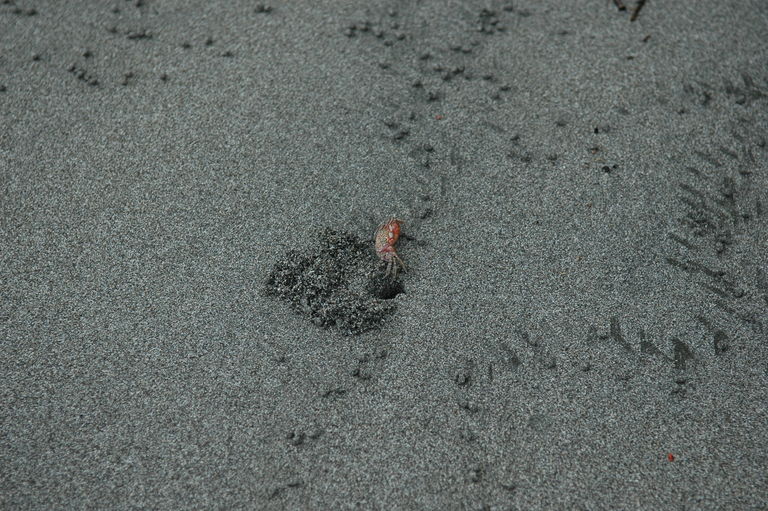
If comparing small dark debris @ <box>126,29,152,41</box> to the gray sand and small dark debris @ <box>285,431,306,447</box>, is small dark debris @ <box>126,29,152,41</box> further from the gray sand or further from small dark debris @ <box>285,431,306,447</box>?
small dark debris @ <box>285,431,306,447</box>


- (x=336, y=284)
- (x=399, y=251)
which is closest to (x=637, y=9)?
(x=399, y=251)

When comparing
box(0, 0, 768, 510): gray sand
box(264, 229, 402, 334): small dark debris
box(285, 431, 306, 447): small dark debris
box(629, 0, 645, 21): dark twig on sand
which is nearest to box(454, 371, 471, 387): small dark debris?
box(0, 0, 768, 510): gray sand

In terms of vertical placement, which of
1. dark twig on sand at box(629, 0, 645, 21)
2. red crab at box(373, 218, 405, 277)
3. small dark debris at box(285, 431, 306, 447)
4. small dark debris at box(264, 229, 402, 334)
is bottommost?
small dark debris at box(285, 431, 306, 447)

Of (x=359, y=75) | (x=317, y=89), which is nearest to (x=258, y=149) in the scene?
(x=317, y=89)

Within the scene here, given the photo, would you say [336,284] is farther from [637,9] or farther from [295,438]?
[637,9]

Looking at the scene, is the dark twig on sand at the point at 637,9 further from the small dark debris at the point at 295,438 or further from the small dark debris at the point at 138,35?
the small dark debris at the point at 295,438

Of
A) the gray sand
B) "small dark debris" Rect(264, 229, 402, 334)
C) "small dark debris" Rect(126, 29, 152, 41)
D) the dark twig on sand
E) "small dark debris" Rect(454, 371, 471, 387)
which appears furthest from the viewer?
the dark twig on sand

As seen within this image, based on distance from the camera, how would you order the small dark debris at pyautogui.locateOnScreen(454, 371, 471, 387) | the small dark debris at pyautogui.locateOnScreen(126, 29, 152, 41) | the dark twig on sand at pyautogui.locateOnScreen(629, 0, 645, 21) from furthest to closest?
the dark twig on sand at pyautogui.locateOnScreen(629, 0, 645, 21) → the small dark debris at pyautogui.locateOnScreen(126, 29, 152, 41) → the small dark debris at pyautogui.locateOnScreen(454, 371, 471, 387)

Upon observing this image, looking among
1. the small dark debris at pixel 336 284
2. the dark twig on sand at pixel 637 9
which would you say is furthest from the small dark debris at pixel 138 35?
the dark twig on sand at pixel 637 9
